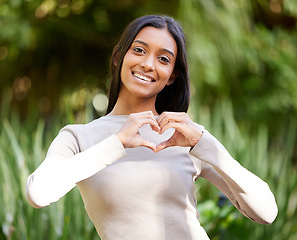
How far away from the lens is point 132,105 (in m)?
1.61

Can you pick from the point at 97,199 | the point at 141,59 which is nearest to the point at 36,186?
the point at 97,199

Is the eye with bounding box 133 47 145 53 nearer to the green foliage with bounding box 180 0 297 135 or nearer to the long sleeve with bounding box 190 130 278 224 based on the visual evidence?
the long sleeve with bounding box 190 130 278 224

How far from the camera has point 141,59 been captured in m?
1.53

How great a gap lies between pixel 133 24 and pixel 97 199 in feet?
1.69

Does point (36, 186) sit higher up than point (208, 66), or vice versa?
point (36, 186)

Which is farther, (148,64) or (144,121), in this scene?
(148,64)

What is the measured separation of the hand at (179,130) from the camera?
4.54 ft

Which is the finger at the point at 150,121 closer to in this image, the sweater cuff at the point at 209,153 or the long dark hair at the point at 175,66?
the sweater cuff at the point at 209,153

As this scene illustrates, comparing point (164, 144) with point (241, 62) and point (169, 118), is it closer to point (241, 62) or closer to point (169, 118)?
point (169, 118)

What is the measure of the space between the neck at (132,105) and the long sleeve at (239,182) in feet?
0.79

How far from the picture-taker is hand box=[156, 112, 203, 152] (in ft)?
4.54

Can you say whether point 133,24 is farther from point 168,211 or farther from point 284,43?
point 284,43

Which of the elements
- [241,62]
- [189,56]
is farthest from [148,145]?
[241,62]

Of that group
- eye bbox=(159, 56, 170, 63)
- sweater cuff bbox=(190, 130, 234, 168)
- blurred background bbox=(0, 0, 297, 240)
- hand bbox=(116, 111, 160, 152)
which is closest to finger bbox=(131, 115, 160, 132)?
hand bbox=(116, 111, 160, 152)
